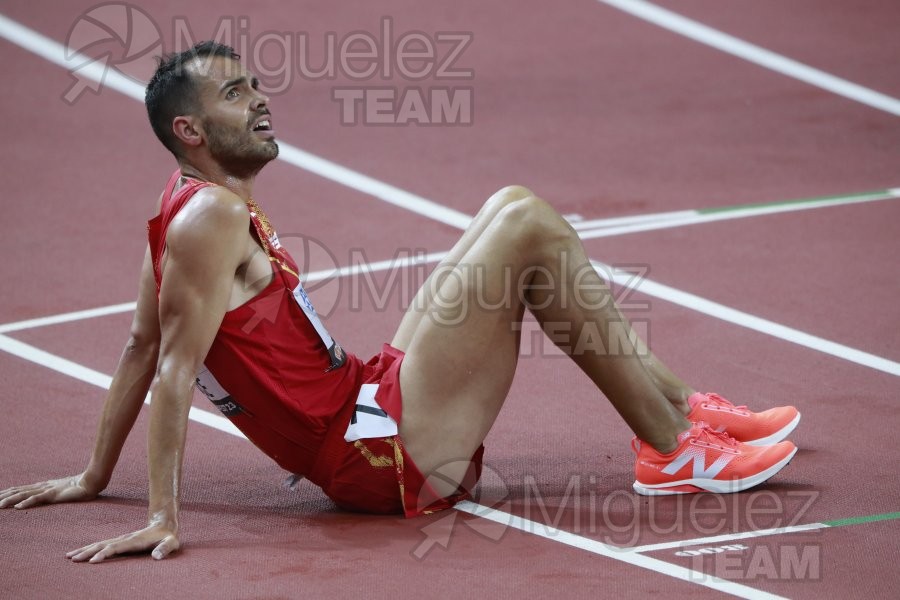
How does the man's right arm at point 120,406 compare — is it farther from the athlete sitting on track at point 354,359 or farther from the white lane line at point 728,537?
the white lane line at point 728,537

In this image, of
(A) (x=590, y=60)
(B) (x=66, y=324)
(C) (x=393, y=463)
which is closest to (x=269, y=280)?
(C) (x=393, y=463)

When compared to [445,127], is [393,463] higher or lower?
lower

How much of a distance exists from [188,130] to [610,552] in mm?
1615

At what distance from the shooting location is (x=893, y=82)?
851 centimetres

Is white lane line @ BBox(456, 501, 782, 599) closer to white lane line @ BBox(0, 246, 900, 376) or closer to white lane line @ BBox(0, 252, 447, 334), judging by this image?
white lane line @ BBox(0, 246, 900, 376)

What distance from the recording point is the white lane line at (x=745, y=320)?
496cm

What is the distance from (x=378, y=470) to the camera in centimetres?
360

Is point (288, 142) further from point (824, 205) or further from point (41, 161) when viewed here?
point (824, 205)

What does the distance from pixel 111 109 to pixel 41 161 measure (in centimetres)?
80

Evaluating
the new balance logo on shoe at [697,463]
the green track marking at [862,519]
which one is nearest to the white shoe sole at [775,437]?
the new balance logo on shoe at [697,463]

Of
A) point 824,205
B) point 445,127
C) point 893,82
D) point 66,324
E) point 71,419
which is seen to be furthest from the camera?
point 893,82

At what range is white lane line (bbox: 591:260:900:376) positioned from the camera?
4.96 meters

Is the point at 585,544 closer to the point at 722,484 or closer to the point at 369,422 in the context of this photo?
the point at 722,484

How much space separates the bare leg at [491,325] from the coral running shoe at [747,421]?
1.48 feet
